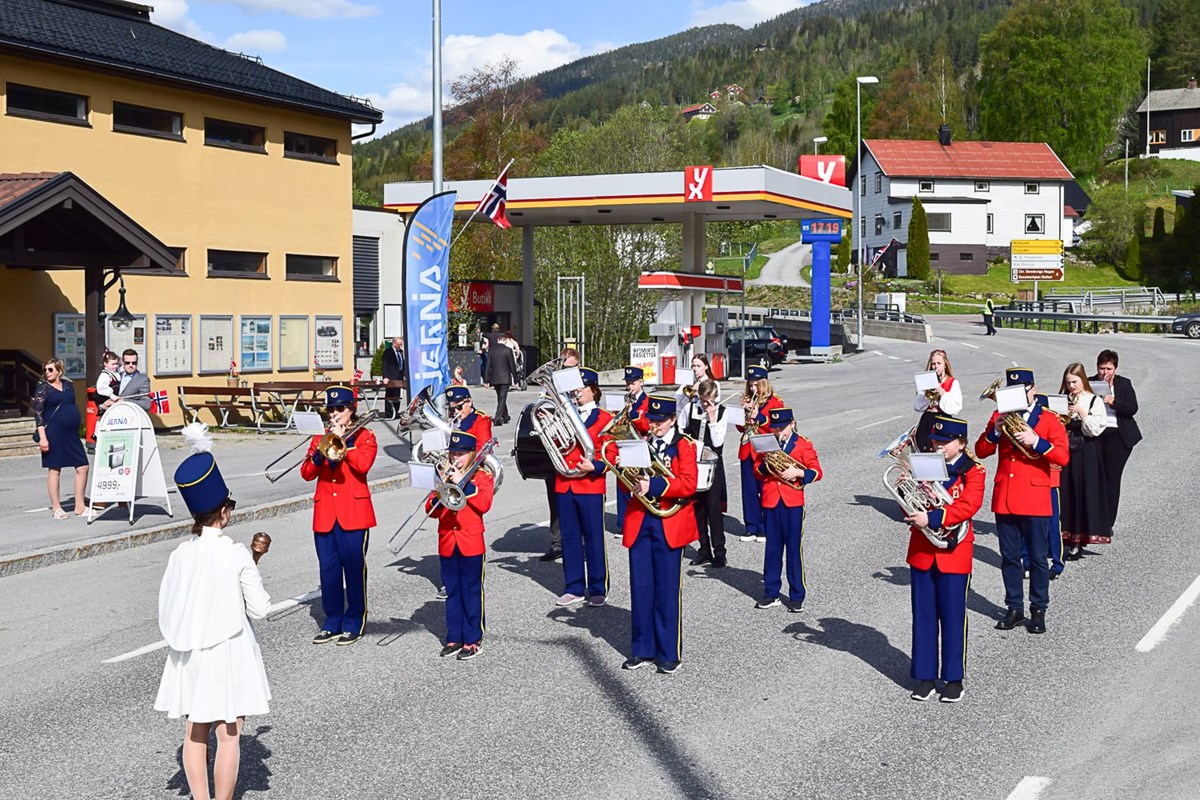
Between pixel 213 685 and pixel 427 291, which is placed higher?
pixel 427 291

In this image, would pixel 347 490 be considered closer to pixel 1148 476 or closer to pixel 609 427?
pixel 609 427

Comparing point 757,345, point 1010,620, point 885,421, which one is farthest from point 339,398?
point 757,345

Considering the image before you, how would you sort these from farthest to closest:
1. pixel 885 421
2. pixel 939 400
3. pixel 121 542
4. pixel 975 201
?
pixel 975 201
pixel 885 421
pixel 121 542
pixel 939 400

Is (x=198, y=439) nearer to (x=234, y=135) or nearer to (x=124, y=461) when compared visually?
(x=124, y=461)

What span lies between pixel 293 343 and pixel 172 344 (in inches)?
137

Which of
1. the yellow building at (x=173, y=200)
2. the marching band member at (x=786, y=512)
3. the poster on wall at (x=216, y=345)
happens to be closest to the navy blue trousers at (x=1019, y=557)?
the marching band member at (x=786, y=512)

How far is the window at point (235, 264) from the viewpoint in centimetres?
2747

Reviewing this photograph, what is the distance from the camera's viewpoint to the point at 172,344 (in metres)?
26.2

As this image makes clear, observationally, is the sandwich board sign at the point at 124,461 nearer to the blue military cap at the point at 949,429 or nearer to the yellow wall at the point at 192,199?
the blue military cap at the point at 949,429

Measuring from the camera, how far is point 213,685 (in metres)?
5.89

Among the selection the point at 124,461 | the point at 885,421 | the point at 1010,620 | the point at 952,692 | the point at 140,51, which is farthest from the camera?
the point at 140,51

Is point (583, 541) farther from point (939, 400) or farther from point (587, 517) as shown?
point (939, 400)

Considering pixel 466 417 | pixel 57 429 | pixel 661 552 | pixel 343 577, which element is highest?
pixel 466 417

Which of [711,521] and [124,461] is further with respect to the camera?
[124,461]
